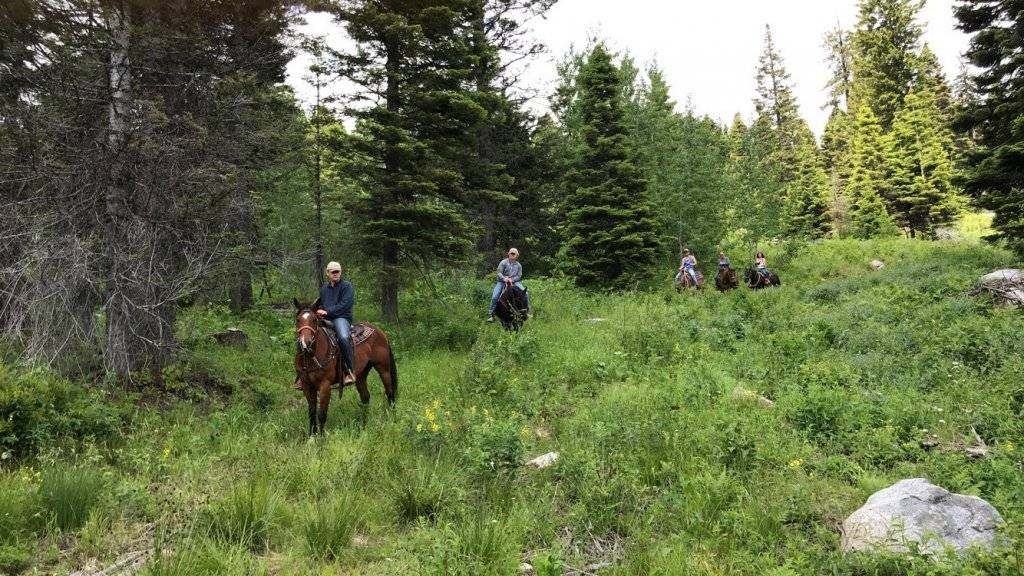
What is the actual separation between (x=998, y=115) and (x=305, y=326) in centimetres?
2298

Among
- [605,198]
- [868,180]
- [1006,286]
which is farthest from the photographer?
[868,180]

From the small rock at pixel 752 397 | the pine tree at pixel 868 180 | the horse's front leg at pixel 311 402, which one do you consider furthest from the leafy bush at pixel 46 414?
the pine tree at pixel 868 180

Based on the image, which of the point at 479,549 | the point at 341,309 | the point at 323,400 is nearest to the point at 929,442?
the point at 479,549

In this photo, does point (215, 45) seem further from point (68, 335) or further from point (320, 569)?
point (320, 569)

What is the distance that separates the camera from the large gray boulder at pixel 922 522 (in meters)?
3.72

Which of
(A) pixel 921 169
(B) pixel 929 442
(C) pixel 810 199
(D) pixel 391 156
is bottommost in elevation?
(B) pixel 929 442

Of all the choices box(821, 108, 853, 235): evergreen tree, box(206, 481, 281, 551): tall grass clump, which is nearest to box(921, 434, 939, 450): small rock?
box(206, 481, 281, 551): tall grass clump

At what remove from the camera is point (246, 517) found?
448 cm

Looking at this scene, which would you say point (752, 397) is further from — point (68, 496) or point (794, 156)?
point (794, 156)

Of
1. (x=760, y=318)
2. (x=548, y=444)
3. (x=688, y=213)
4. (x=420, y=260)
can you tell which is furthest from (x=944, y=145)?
(x=548, y=444)

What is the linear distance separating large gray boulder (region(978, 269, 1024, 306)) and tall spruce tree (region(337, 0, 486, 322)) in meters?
13.3

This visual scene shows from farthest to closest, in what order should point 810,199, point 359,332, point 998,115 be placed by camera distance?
point 810,199 → point 998,115 → point 359,332

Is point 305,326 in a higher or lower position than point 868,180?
lower

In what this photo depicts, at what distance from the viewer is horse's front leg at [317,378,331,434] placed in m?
7.78
